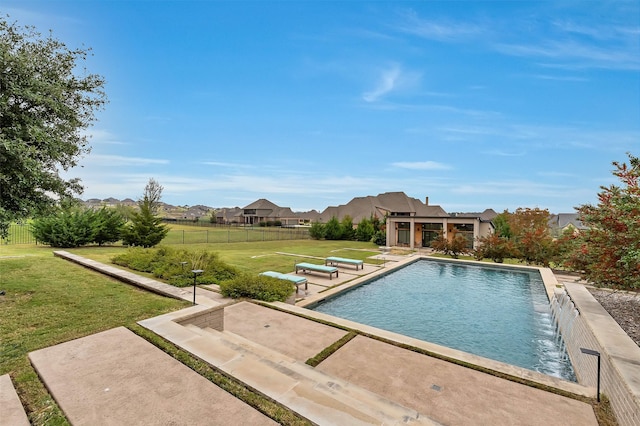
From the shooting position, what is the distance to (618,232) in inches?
223

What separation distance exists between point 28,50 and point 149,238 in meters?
14.0

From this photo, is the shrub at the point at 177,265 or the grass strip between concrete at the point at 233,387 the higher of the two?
the shrub at the point at 177,265

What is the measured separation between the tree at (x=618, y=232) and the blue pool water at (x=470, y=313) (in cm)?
203

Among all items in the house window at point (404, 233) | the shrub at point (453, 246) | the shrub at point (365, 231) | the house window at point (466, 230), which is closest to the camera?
the shrub at point (453, 246)

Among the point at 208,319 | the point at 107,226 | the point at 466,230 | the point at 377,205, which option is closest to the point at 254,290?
the point at 208,319

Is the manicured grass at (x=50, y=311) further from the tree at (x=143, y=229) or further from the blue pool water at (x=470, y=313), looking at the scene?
the tree at (x=143, y=229)

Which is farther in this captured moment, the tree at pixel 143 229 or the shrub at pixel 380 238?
the shrub at pixel 380 238

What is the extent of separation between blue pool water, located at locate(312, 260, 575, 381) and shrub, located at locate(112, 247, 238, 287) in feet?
12.4

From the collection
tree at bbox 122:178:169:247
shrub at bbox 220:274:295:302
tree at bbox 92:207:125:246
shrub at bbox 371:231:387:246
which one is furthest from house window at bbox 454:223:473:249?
tree at bbox 92:207:125:246

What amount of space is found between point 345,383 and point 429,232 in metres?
26.5

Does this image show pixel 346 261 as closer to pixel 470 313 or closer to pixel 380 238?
pixel 470 313

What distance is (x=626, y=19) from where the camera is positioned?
8375mm

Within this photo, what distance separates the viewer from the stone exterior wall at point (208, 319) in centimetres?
553

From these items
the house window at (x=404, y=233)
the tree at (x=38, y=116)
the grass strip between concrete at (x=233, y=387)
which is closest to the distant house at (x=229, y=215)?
the house window at (x=404, y=233)
